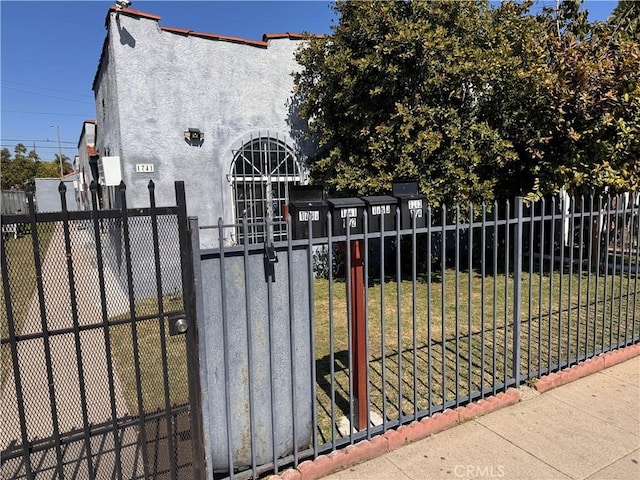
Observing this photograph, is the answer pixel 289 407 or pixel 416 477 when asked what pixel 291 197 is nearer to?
pixel 289 407

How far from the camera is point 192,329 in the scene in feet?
8.43

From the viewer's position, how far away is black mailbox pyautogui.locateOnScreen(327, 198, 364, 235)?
10.7 ft

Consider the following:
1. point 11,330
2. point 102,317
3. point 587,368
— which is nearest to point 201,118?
point 102,317

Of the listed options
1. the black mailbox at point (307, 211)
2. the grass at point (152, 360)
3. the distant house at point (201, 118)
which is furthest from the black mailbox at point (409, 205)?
the distant house at point (201, 118)

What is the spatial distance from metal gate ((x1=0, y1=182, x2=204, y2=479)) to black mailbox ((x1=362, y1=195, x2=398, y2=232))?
1419 millimetres

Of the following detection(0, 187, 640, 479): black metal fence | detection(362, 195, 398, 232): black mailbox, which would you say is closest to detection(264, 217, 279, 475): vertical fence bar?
detection(0, 187, 640, 479): black metal fence

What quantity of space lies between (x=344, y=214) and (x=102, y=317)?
67.7 inches

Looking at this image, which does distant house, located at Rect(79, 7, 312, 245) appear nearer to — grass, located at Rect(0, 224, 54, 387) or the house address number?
the house address number

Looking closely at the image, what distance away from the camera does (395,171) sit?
808 centimetres

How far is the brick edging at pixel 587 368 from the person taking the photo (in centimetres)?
421

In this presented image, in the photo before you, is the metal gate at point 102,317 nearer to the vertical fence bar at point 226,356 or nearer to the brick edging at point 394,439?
the vertical fence bar at point 226,356

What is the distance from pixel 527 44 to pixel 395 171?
3.31 m

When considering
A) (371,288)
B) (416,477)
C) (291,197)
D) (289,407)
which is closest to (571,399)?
(416,477)

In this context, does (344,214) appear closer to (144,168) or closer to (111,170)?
(111,170)
